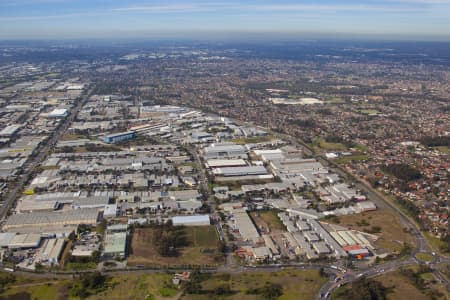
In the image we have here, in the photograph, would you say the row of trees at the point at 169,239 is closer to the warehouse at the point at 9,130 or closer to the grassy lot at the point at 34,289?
the grassy lot at the point at 34,289

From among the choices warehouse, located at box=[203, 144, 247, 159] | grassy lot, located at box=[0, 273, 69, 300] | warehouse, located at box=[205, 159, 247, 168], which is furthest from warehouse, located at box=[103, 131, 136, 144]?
grassy lot, located at box=[0, 273, 69, 300]

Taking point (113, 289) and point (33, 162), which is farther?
point (33, 162)

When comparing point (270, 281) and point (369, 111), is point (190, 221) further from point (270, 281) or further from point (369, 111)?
point (369, 111)

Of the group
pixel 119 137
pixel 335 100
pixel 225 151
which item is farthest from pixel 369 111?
pixel 119 137

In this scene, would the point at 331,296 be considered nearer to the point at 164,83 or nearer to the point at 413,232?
the point at 413,232

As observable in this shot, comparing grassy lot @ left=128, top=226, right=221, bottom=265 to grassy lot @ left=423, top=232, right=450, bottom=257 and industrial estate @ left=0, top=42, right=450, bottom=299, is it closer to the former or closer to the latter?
industrial estate @ left=0, top=42, right=450, bottom=299
